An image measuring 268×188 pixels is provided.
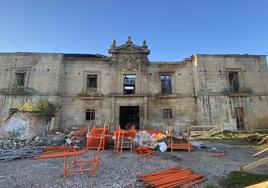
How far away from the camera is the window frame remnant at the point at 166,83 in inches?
782

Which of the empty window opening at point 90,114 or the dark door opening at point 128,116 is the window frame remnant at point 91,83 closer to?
the empty window opening at point 90,114

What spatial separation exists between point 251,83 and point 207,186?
18765mm

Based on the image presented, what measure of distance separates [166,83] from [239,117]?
331 inches

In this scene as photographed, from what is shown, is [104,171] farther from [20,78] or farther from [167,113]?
[20,78]

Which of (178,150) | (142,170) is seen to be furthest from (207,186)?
(178,150)

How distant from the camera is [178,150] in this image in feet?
31.9

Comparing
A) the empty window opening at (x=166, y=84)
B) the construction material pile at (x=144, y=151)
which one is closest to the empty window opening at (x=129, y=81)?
the empty window opening at (x=166, y=84)

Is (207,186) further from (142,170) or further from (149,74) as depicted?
(149,74)

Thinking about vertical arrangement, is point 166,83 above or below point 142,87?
above

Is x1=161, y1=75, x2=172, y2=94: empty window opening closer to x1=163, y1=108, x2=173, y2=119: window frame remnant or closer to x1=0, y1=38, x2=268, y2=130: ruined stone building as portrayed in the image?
x1=0, y1=38, x2=268, y2=130: ruined stone building

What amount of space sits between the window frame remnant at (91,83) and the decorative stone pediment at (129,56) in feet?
9.20

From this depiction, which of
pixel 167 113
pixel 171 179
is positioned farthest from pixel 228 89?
pixel 171 179

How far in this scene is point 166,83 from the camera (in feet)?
66.0

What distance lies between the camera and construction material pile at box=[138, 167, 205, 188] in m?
4.63
